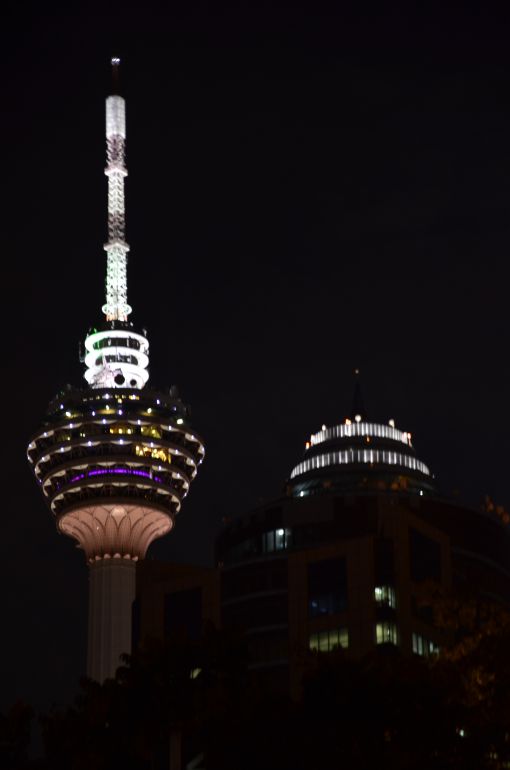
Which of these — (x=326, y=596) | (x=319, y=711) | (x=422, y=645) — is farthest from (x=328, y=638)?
(x=319, y=711)

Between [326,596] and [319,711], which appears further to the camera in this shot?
[326,596]

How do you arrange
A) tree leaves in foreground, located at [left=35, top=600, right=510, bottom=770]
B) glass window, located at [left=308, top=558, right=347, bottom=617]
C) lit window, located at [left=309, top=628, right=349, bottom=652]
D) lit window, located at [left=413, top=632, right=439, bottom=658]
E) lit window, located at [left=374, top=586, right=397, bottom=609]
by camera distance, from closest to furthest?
tree leaves in foreground, located at [left=35, top=600, right=510, bottom=770]
lit window, located at [left=413, top=632, right=439, bottom=658]
lit window, located at [left=309, top=628, right=349, bottom=652]
lit window, located at [left=374, top=586, right=397, bottom=609]
glass window, located at [left=308, top=558, right=347, bottom=617]

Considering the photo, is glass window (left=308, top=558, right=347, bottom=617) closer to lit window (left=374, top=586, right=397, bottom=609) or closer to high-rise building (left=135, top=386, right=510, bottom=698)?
high-rise building (left=135, top=386, right=510, bottom=698)

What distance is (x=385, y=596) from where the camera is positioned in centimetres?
18138

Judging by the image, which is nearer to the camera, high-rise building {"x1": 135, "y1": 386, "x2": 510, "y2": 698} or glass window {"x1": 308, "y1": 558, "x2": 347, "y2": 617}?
high-rise building {"x1": 135, "y1": 386, "x2": 510, "y2": 698}

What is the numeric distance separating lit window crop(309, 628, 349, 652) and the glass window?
236cm

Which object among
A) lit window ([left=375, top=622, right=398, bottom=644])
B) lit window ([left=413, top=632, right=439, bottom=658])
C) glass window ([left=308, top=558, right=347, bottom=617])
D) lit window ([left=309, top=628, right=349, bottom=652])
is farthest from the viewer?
glass window ([left=308, top=558, right=347, bottom=617])

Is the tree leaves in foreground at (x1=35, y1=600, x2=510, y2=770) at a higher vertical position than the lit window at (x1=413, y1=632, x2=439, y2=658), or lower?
lower

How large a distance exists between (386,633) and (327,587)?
10.1 m

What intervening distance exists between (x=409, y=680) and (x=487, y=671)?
4294 millimetres

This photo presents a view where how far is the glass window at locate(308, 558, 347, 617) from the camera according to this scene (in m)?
183

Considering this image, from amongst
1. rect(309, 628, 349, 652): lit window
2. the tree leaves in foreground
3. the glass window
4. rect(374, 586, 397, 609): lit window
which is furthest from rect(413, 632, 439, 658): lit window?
the tree leaves in foreground

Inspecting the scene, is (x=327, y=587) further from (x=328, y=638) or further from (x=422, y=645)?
(x=422, y=645)

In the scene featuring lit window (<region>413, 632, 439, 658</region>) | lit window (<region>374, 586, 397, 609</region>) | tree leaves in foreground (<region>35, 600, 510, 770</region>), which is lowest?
tree leaves in foreground (<region>35, 600, 510, 770</region>)
